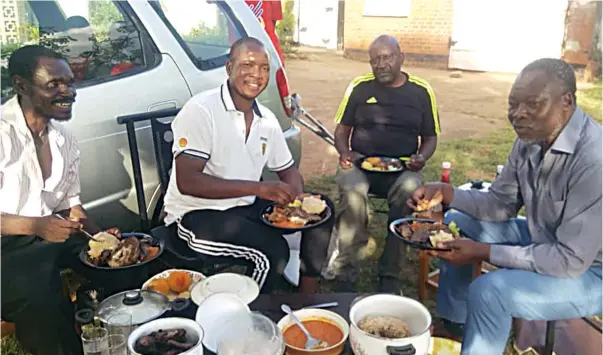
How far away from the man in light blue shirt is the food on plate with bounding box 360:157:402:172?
1229 millimetres

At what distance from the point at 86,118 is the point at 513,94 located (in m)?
2.08

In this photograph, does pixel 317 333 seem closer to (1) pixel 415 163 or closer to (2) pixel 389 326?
(2) pixel 389 326

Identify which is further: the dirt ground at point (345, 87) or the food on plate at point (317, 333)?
the dirt ground at point (345, 87)

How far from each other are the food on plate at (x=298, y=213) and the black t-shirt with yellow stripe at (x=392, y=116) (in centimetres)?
105

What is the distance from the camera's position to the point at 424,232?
2.54 meters

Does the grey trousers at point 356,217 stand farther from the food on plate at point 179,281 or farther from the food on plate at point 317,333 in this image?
the food on plate at point 317,333

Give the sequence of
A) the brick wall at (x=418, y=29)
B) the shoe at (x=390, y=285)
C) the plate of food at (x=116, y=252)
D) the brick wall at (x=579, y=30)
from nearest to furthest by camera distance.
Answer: the plate of food at (x=116, y=252) < the shoe at (x=390, y=285) < the brick wall at (x=579, y=30) < the brick wall at (x=418, y=29)

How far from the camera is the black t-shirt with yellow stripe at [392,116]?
3.82 metres

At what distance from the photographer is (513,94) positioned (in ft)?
7.60

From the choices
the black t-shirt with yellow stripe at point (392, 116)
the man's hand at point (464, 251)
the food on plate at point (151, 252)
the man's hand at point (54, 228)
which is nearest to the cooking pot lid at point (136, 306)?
the food on plate at point (151, 252)

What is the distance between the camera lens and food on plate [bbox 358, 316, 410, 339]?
164 centimetres

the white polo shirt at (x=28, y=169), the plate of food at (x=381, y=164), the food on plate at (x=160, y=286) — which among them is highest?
the white polo shirt at (x=28, y=169)

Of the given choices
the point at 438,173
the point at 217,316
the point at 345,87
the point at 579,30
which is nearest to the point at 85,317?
the point at 217,316

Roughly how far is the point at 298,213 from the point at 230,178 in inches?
15.9
